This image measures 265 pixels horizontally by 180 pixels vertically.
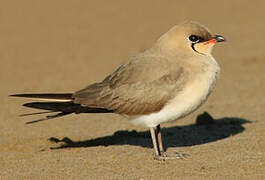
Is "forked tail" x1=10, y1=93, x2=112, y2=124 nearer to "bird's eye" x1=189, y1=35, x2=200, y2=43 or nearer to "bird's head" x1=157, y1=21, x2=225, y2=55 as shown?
"bird's head" x1=157, y1=21, x2=225, y2=55

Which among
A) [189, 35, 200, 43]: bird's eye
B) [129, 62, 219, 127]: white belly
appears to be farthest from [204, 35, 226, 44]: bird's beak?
[129, 62, 219, 127]: white belly

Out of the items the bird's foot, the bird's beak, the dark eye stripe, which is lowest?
the bird's foot

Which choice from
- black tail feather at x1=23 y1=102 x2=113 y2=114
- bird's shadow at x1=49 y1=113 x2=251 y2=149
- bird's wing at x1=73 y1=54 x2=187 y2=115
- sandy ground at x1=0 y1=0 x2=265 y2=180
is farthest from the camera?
bird's shadow at x1=49 y1=113 x2=251 y2=149

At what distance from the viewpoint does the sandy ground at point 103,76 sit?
21.7ft

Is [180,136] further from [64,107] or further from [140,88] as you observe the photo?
[64,107]

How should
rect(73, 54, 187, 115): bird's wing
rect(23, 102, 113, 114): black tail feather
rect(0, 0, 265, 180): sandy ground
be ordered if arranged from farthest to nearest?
1. rect(23, 102, 113, 114): black tail feather
2. rect(73, 54, 187, 115): bird's wing
3. rect(0, 0, 265, 180): sandy ground

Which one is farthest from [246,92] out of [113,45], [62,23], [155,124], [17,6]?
[17,6]

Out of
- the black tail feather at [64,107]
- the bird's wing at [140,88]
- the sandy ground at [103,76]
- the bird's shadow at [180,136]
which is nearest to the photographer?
the sandy ground at [103,76]

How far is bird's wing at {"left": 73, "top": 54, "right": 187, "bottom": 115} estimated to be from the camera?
6.72m

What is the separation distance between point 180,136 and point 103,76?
4958 millimetres

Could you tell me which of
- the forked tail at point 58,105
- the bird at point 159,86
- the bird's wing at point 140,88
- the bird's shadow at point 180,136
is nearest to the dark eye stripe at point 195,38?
the bird at point 159,86

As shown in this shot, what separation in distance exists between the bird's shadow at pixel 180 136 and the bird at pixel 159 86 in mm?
768

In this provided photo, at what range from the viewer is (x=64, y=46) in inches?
631

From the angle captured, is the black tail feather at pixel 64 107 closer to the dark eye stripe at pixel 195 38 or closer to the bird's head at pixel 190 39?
the bird's head at pixel 190 39
